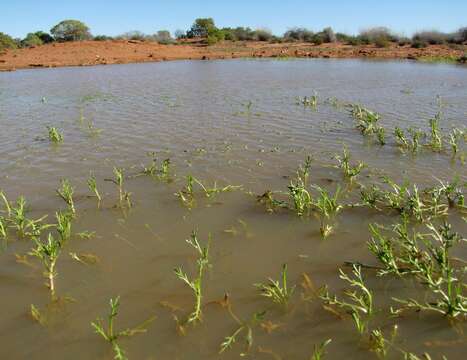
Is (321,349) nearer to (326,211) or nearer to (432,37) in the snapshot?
(326,211)

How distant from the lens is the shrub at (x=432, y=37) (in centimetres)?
3525

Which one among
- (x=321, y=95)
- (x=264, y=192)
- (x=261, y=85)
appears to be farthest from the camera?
(x=261, y=85)

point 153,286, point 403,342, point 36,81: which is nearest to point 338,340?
point 403,342

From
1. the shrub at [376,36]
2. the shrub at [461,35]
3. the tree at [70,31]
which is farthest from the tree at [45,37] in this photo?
the shrub at [461,35]

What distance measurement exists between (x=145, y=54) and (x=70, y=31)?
65.7ft

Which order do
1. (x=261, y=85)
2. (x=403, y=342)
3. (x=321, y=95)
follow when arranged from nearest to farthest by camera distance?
(x=403, y=342) < (x=321, y=95) < (x=261, y=85)

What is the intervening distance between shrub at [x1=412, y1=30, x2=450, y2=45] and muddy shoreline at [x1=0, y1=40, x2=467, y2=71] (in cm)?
251

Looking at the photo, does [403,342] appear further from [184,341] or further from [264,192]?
[264,192]

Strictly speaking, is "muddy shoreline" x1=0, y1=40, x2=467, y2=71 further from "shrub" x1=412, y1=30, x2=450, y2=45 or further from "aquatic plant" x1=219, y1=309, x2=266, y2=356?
"aquatic plant" x1=219, y1=309, x2=266, y2=356

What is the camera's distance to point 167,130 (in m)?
8.24

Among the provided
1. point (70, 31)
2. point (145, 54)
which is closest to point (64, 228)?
point (145, 54)

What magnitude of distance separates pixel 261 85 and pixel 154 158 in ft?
29.9

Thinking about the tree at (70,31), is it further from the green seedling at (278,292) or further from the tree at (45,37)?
the green seedling at (278,292)

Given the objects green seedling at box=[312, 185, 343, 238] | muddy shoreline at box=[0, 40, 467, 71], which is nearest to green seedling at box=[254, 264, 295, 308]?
green seedling at box=[312, 185, 343, 238]
